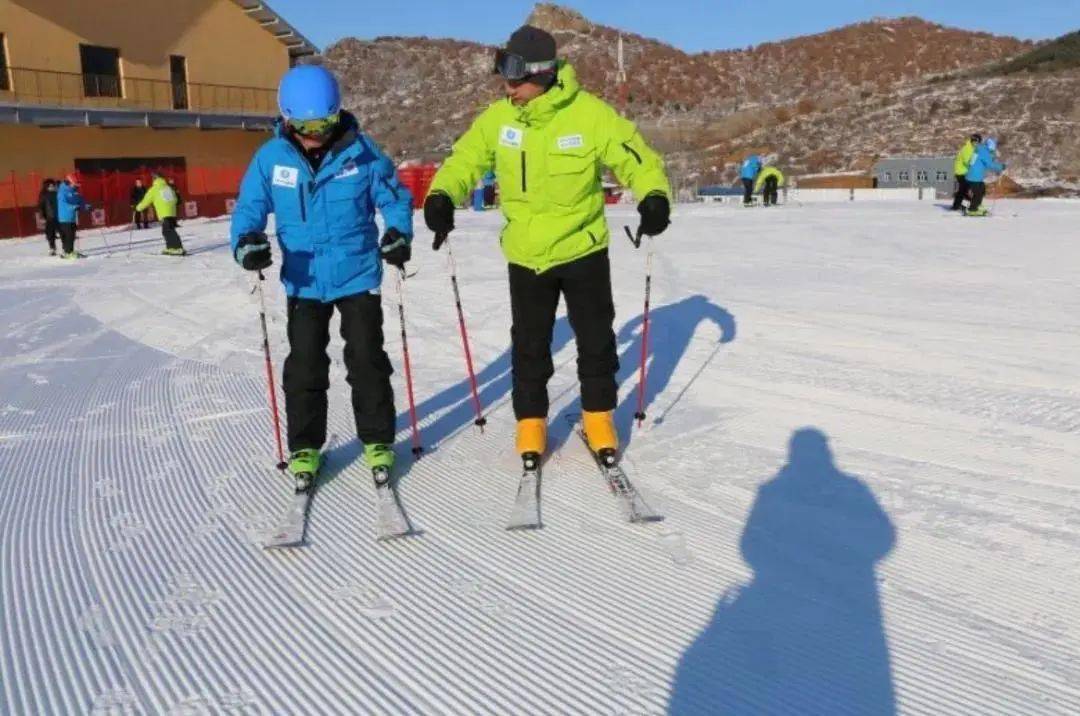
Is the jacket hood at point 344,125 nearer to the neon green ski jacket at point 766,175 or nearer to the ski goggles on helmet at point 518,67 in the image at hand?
the ski goggles on helmet at point 518,67

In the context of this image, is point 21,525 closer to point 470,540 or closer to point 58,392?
point 470,540

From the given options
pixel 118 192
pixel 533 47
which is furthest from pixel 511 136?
pixel 118 192

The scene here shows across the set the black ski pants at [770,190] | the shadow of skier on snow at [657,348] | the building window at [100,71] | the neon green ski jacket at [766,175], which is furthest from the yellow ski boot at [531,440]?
the building window at [100,71]

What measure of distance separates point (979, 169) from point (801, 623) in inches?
548

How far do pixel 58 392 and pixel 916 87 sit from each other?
4488cm

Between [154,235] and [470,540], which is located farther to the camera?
[154,235]

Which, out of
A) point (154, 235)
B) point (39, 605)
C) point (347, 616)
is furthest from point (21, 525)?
point (154, 235)

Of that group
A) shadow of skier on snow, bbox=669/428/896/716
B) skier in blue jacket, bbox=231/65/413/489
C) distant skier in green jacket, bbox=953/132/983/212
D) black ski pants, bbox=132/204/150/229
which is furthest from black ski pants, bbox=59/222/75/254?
distant skier in green jacket, bbox=953/132/983/212

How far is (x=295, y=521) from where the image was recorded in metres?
2.98

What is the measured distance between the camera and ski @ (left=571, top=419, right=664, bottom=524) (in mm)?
2938

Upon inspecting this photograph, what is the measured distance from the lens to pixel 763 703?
1.97 meters

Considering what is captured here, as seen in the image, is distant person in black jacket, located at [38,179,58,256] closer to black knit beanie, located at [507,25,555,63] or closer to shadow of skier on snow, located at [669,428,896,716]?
black knit beanie, located at [507,25,555,63]

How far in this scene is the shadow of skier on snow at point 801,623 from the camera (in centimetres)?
199

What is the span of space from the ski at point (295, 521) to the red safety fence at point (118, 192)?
14876 millimetres
